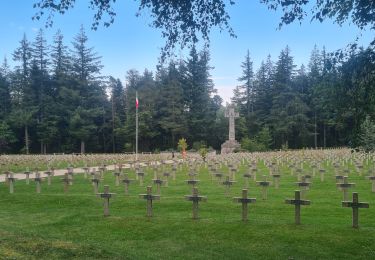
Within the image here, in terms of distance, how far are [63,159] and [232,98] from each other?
43.0 m

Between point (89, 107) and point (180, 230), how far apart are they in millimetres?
53566

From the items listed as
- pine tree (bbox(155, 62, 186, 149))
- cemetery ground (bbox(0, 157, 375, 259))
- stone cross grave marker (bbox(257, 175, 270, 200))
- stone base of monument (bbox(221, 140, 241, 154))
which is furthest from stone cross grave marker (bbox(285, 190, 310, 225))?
pine tree (bbox(155, 62, 186, 149))

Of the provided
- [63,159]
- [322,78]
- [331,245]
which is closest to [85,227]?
[331,245]

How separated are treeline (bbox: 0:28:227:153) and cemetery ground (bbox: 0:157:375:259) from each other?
148 ft

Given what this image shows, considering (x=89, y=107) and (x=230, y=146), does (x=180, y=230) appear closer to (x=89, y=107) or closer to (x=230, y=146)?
(x=230, y=146)

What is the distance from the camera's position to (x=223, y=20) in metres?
7.75

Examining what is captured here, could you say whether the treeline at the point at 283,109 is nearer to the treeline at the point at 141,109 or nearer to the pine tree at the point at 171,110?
the treeline at the point at 141,109

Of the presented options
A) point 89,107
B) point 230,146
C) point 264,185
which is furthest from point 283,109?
point 264,185

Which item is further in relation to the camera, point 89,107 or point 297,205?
point 89,107

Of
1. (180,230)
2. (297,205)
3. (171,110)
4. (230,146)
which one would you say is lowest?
(180,230)

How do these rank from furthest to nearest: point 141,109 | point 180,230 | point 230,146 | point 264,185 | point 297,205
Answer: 1. point 141,109
2. point 230,146
3. point 264,185
4. point 297,205
5. point 180,230

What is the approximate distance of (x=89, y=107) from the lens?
6088cm

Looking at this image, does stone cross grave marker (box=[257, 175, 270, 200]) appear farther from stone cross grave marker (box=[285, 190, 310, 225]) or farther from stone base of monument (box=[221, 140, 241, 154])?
stone base of monument (box=[221, 140, 241, 154])

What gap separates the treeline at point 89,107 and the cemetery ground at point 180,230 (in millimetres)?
45020
